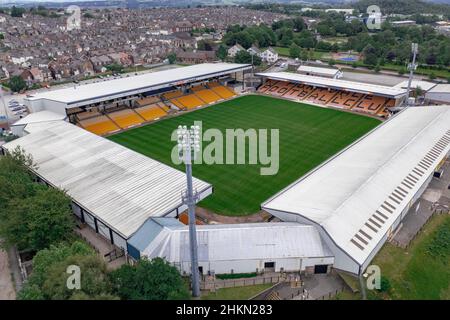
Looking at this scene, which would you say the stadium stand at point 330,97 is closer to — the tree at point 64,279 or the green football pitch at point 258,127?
the green football pitch at point 258,127

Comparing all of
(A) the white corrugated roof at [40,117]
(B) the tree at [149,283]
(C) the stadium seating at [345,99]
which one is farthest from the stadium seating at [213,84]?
(B) the tree at [149,283]

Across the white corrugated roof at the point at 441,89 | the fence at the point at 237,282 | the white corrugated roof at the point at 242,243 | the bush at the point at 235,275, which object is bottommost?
the fence at the point at 237,282

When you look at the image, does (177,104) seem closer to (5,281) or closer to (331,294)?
(5,281)

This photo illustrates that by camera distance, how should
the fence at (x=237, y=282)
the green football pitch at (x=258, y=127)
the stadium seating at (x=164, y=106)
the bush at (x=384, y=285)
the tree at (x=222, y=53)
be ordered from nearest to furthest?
the bush at (x=384, y=285) < the fence at (x=237, y=282) < the green football pitch at (x=258, y=127) < the stadium seating at (x=164, y=106) < the tree at (x=222, y=53)

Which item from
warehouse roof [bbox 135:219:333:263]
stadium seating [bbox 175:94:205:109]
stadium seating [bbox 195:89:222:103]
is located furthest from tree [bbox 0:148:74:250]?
stadium seating [bbox 195:89:222:103]

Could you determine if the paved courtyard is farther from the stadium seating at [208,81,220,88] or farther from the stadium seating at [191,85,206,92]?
the stadium seating at [208,81,220,88]

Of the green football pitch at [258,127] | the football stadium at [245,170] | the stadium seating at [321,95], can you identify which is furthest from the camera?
the stadium seating at [321,95]
